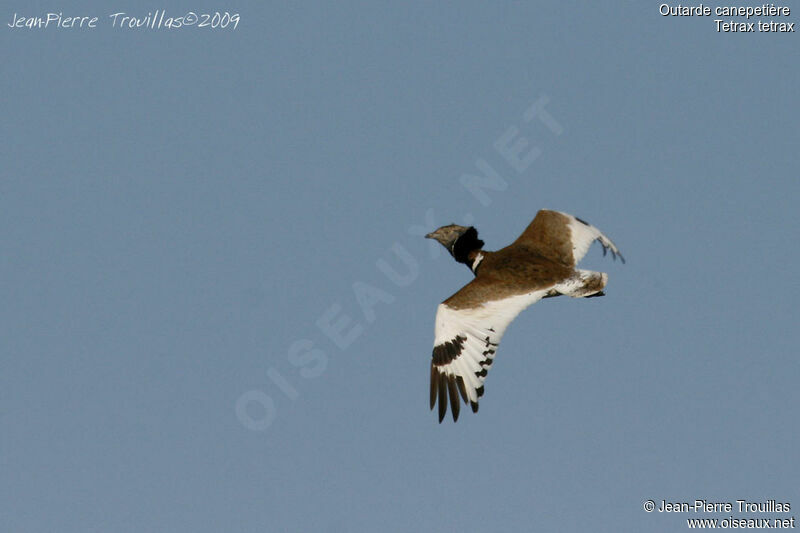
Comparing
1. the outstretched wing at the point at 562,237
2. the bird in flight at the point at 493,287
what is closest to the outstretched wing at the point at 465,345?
the bird in flight at the point at 493,287

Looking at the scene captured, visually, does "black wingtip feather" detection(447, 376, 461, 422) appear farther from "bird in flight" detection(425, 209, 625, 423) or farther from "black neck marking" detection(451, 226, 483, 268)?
"black neck marking" detection(451, 226, 483, 268)

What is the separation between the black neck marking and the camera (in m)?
15.0

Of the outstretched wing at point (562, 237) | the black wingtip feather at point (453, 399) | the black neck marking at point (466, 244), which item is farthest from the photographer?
the black neck marking at point (466, 244)

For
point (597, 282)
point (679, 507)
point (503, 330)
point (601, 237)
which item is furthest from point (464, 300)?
point (679, 507)

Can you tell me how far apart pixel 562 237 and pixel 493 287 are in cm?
200

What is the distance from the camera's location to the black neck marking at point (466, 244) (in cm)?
1503

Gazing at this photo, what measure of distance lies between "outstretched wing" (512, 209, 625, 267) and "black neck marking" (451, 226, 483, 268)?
1.98ft

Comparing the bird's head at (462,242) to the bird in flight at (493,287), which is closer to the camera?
the bird in flight at (493,287)

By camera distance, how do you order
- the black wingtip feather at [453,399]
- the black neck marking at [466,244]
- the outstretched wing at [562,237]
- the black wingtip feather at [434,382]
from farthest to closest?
the black neck marking at [466,244] → the outstretched wing at [562,237] → the black wingtip feather at [434,382] → the black wingtip feather at [453,399]

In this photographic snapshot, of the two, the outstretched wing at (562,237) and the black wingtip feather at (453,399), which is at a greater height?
the outstretched wing at (562,237)

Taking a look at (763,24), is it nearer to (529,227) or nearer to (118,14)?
(529,227)

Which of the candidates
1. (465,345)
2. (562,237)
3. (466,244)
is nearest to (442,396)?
(465,345)

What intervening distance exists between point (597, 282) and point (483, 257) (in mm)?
1699

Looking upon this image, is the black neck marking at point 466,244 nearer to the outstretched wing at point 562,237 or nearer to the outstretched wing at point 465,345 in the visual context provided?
the outstretched wing at point 562,237
